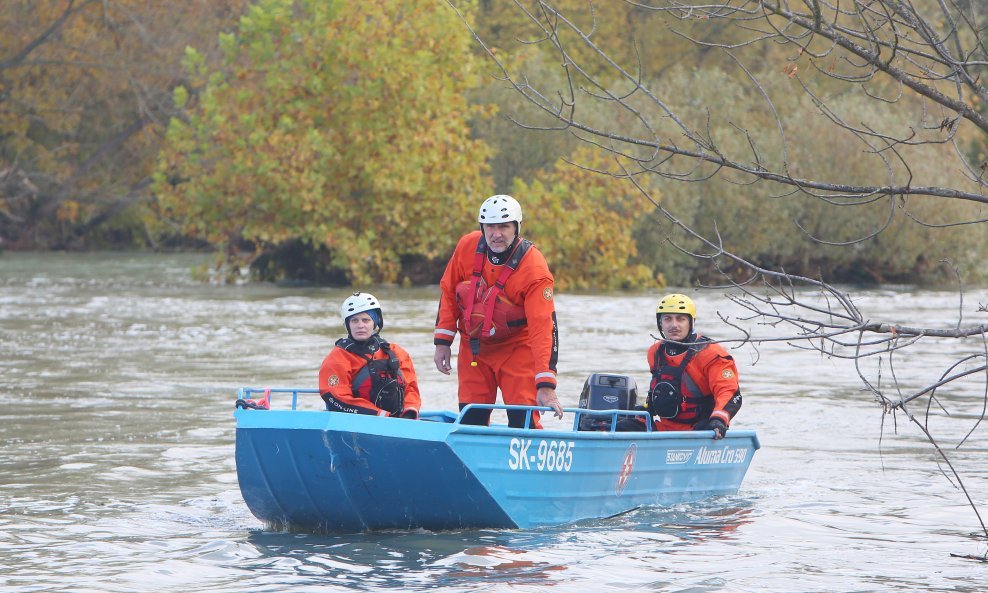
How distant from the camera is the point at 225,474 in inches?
418

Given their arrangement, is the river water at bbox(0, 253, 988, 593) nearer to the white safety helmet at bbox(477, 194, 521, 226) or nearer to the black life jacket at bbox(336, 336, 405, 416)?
the black life jacket at bbox(336, 336, 405, 416)

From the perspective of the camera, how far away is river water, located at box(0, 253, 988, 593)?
296 inches

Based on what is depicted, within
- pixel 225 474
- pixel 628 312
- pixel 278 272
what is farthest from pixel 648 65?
pixel 225 474

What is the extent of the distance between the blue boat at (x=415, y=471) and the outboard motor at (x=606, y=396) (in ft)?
2.77

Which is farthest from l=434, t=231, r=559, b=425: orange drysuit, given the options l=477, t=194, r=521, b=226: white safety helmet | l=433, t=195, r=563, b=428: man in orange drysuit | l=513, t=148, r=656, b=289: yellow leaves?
l=513, t=148, r=656, b=289: yellow leaves

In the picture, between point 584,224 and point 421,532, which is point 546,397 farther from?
point 584,224

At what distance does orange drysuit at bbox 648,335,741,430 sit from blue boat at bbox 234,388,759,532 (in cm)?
87

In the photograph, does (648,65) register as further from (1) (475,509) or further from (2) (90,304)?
(1) (475,509)

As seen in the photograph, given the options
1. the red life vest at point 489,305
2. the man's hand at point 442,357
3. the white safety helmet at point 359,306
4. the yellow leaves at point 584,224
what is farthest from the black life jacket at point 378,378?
the yellow leaves at point 584,224

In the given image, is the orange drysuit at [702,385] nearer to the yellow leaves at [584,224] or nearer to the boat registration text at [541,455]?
the boat registration text at [541,455]

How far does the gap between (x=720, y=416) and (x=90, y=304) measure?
18477 millimetres

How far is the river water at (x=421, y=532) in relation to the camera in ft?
24.6

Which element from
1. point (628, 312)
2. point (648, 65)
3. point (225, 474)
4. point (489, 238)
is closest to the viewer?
point (489, 238)

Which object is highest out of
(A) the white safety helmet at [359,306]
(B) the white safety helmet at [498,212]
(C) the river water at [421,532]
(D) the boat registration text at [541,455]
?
(B) the white safety helmet at [498,212]
